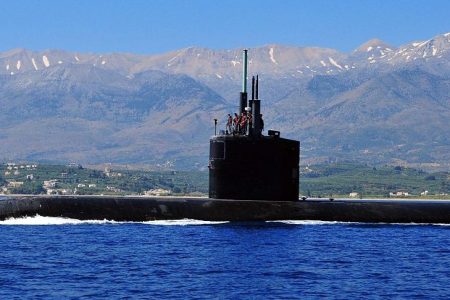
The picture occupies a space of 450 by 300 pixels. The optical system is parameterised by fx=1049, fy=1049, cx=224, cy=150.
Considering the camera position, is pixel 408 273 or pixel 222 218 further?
pixel 222 218

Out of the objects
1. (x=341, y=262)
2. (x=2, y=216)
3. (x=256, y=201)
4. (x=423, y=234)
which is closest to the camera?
(x=341, y=262)

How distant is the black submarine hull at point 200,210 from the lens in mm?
73062

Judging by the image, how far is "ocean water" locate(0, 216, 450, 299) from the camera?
4853 centimetres

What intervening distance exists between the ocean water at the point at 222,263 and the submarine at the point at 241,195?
1.16 meters

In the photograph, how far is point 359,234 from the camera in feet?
257

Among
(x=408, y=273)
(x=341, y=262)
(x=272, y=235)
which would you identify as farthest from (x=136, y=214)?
(x=408, y=273)

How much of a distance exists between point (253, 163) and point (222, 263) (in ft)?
53.9

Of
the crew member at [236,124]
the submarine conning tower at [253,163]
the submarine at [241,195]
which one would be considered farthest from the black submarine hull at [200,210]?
the crew member at [236,124]

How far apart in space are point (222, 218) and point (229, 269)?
18.5 metres

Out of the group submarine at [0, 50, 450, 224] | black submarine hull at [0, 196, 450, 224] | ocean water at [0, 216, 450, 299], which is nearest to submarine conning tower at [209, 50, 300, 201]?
submarine at [0, 50, 450, 224]

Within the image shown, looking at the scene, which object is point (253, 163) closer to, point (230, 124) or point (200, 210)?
point (230, 124)

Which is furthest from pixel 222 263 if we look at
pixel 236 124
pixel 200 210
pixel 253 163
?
pixel 236 124

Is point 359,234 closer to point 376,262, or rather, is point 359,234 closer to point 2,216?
point 376,262

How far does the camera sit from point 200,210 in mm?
74375
